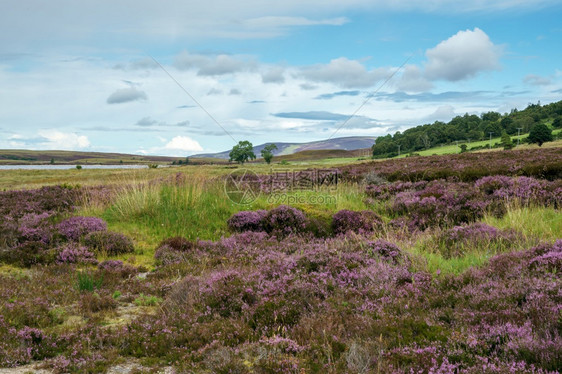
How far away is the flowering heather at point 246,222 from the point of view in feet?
40.7

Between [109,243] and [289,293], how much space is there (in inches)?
274

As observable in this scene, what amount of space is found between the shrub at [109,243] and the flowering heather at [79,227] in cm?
58

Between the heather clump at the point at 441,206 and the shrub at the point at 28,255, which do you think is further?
the heather clump at the point at 441,206

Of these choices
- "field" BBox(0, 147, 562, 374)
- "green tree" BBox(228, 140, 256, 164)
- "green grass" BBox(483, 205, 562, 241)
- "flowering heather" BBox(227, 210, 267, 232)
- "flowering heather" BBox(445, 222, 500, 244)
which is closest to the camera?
"field" BBox(0, 147, 562, 374)

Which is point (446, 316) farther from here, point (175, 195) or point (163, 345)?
point (175, 195)

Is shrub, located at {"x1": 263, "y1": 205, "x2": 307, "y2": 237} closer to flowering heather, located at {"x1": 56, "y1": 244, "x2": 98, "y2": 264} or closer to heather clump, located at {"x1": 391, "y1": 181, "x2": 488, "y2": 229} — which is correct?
heather clump, located at {"x1": 391, "y1": 181, "x2": 488, "y2": 229}

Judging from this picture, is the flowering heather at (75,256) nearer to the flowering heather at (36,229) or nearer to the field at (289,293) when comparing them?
the field at (289,293)

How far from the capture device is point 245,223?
491 inches

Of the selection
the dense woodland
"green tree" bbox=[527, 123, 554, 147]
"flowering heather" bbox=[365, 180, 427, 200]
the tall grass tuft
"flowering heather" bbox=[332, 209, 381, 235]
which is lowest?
the tall grass tuft

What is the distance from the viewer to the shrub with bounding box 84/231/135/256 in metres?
10.8

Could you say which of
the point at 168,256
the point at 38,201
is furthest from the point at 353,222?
the point at 38,201

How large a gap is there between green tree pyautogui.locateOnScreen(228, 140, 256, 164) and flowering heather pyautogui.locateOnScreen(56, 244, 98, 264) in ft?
422

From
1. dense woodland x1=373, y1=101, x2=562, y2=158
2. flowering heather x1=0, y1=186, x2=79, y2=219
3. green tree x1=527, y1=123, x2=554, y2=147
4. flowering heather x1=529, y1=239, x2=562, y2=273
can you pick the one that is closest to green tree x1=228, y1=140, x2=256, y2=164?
dense woodland x1=373, y1=101, x2=562, y2=158

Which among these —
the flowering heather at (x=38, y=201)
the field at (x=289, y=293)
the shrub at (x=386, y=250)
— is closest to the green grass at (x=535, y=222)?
the field at (x=289, y=293)
